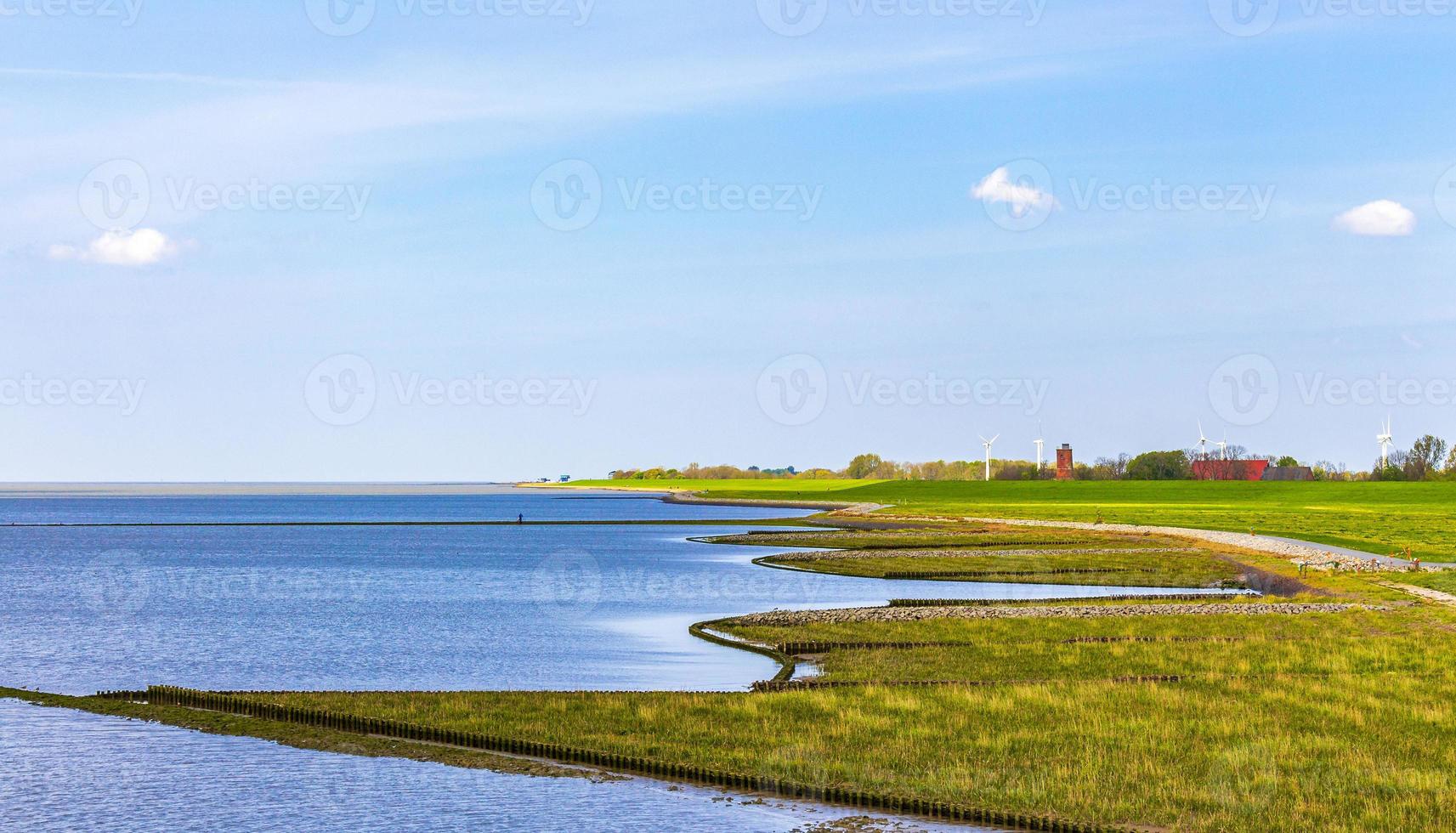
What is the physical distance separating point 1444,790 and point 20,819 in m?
22.3

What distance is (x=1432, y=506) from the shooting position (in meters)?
160

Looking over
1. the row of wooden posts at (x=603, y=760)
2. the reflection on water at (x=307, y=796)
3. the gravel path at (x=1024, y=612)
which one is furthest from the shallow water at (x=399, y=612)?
the reflection on water at (x=307, y=796)

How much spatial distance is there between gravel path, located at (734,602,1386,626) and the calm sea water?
4030mm

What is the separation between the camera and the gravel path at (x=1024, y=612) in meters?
45.8

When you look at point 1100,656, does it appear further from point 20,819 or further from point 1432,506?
point 1432,506

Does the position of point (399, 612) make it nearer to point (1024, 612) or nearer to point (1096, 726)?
point (1024, 612)

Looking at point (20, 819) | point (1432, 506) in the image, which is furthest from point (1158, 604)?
point (1432, 506)

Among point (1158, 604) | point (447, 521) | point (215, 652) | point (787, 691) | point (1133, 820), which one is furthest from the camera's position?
point (447, 521)

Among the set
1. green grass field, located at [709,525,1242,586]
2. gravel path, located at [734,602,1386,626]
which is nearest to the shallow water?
green grass field, located at [709,525,1242,586]

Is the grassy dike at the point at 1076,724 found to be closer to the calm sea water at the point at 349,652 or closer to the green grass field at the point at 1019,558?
the calm sea water at the point at 349,652

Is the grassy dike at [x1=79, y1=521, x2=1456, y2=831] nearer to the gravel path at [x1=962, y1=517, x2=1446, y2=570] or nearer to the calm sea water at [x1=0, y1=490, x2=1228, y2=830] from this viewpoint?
the calm sea water at [x1=0, y1=490, x2=1228, y2=830]

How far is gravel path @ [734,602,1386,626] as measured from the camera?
45.8 meters

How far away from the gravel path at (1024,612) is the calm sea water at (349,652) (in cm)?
403

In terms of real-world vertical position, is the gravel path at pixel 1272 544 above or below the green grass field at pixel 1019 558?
above
